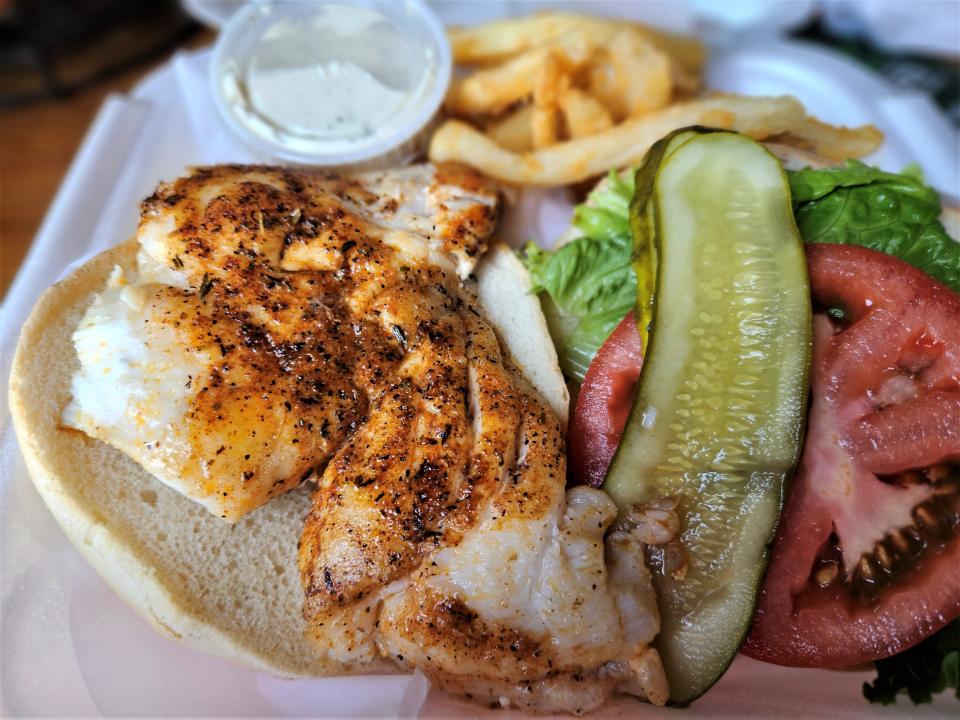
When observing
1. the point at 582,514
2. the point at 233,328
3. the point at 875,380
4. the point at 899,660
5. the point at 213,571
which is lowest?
the point at 899,660

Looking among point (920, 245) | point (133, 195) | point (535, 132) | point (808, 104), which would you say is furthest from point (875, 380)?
point (133, 195)

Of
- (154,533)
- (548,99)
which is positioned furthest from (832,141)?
(154,533)

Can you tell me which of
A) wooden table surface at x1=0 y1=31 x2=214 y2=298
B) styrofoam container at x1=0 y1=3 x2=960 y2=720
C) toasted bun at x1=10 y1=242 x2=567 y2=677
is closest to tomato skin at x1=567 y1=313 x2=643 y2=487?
styrofoam container at x1=0 y1=3 x2=960 y2=720

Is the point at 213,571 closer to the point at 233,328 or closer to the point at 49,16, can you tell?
the point at 233,328

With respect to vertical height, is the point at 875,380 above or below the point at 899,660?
above

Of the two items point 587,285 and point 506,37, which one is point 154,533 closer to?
point 587,285

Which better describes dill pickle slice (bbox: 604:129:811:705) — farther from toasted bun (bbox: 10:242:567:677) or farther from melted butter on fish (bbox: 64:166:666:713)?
toasted bun (bbox: 10:242:567:677)
